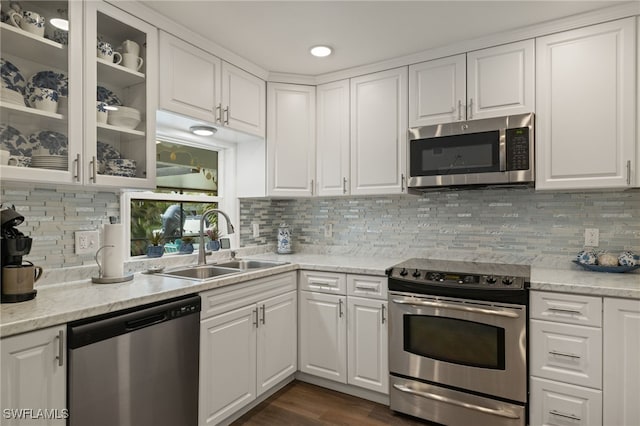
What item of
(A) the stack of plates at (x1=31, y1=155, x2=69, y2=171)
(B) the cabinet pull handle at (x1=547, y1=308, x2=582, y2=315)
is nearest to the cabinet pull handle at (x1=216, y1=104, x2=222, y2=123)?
(A) the stack of plates at (x1=31, y1=155, x2=69, y2=171)

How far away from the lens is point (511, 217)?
2582 millimetres

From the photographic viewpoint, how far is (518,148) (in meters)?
2.25

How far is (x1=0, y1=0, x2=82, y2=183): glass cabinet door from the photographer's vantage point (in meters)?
1.56

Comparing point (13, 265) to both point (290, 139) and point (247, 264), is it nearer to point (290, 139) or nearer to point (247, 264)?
point (247, 264)

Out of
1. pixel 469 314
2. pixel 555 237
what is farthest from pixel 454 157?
pixel 469 314

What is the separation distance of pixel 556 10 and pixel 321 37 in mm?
1396

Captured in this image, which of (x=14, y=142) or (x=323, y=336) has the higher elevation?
(x=14, y=142)

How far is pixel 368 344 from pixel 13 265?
2.00 metres

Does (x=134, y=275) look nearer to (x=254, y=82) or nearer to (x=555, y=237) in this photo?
(x=254, y=82)

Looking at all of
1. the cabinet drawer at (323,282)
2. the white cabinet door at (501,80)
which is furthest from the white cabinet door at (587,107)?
the cabinet drawer at (323,282)

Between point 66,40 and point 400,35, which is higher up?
point 400,35

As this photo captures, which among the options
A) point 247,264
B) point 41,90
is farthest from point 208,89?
point 247,264

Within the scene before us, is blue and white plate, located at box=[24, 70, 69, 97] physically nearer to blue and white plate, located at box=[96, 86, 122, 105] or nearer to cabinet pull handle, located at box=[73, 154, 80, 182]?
blue and white plate, located at box=[96, 86, 122, 105]

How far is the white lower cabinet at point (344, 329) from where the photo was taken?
2.42 metres
